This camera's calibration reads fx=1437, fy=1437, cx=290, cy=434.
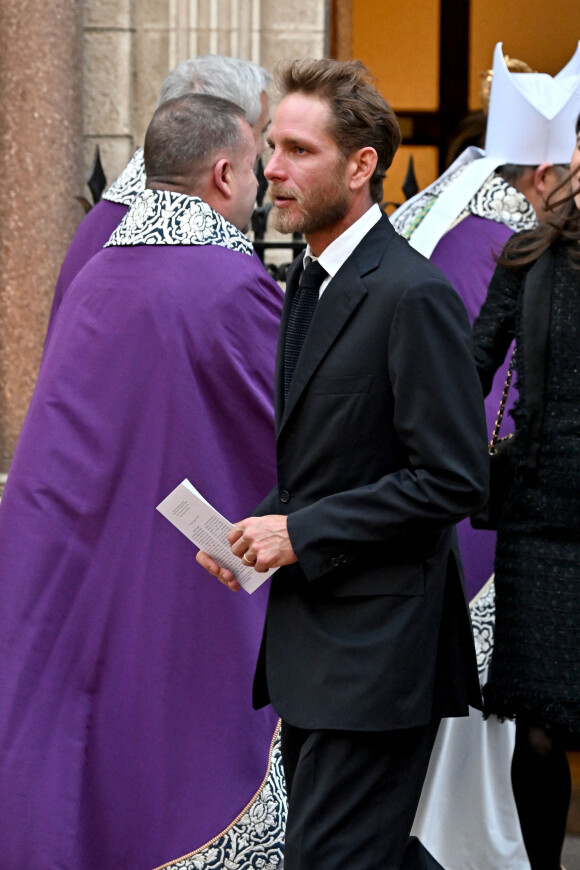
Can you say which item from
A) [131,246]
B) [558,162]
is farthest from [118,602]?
[558,162]

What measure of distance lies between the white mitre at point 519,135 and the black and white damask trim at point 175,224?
0.79 meters

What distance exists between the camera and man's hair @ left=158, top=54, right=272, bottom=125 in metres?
4.40

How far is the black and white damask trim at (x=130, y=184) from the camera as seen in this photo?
4.16 meters

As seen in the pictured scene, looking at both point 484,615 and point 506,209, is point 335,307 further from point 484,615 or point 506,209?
point 506,209

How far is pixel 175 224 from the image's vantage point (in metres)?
3.25

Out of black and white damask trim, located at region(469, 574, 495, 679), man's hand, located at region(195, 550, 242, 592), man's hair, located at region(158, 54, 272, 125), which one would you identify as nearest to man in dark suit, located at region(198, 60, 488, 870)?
man's hand, located at region(195, 550, 242, 592)

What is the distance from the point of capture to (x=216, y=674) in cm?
320

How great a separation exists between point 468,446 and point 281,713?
52cm

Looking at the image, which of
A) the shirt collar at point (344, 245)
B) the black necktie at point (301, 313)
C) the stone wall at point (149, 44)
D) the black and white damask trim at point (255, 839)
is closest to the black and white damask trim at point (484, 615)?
the black and white damask trim at point (255, 839)

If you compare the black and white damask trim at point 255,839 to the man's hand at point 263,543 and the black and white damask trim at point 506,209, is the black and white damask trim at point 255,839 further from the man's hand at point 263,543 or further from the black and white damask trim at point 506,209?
the black and white damask trim at point 506,209

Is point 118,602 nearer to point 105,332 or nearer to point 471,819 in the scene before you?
point 105,332

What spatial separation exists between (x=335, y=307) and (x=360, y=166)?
0.84ft

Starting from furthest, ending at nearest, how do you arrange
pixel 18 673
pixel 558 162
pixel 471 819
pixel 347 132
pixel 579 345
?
pixel 558 162
pixel 471 819
pixel 18 673
pixel 579 345
pixel 347 132

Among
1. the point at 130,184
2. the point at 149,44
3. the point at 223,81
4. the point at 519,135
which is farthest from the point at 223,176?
the point at 149,44
